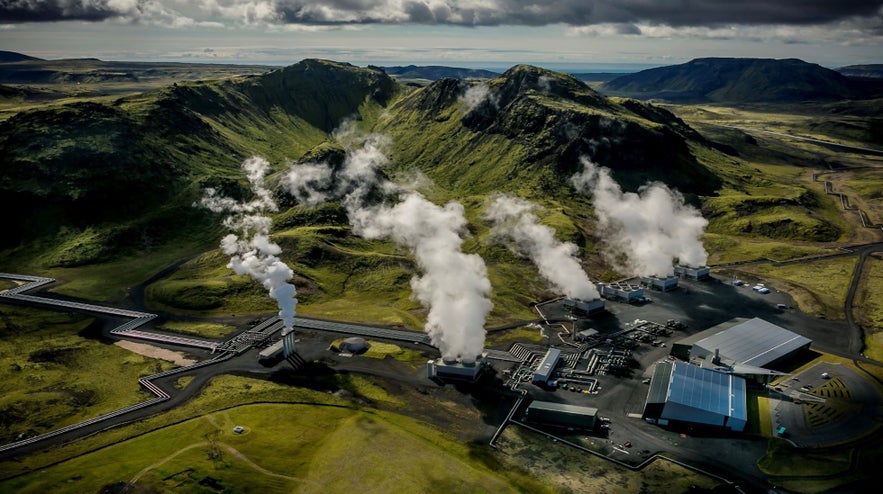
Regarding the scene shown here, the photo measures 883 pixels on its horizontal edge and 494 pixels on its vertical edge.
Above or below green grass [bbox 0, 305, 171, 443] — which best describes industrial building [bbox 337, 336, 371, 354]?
above

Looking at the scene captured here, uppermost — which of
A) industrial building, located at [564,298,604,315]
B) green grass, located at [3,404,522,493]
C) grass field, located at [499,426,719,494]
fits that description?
industrial building, located at [564,298,604,315]

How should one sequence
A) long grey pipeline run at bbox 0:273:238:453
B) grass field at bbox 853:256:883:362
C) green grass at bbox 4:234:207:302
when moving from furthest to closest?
green grass at bbox 4:234:207:302 < grass field at bbox 853:256:883:362 < long grey pipeline run at bbox 0:273:238:453


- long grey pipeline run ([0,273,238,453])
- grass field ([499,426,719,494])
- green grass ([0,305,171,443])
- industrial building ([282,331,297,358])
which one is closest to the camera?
grass field ([499,426,719,494])

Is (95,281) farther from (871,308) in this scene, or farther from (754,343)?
(871,308)

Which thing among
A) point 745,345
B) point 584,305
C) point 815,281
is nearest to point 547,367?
point 584,305

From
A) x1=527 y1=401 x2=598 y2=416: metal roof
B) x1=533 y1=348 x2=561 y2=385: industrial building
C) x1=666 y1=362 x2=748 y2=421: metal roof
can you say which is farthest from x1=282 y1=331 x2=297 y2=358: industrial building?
x1=666 y1=362 x2=748 y2=421: metal roof

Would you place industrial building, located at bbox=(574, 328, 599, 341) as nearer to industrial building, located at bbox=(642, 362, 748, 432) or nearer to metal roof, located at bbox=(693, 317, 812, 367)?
metal roof, located at bbox=(693, 317, 812, 367)

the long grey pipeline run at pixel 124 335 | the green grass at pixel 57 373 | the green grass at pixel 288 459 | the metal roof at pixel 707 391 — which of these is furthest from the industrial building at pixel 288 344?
the metal roof at pixel 707 391
